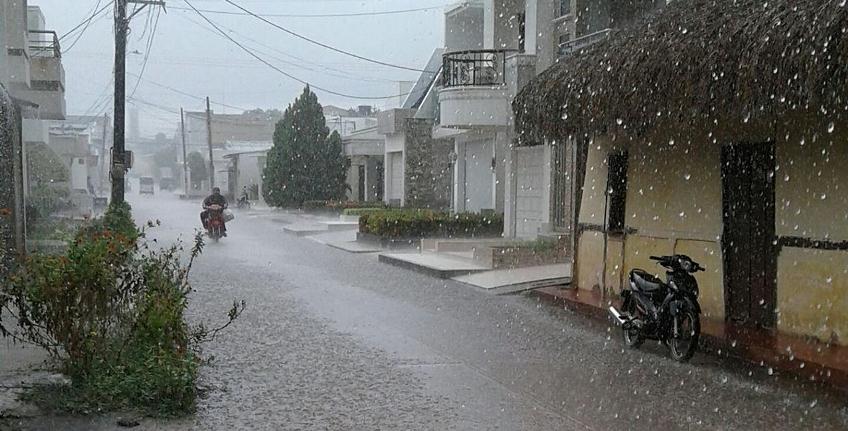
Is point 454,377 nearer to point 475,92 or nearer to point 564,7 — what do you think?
point 564,7

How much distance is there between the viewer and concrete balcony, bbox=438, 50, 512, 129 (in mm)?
21250

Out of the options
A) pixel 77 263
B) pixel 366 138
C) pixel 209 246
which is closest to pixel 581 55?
pixel 77 263

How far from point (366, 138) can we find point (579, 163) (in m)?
31.8

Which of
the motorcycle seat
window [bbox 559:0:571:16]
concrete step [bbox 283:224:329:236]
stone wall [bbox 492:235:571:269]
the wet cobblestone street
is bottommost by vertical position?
the wet cobblestone street

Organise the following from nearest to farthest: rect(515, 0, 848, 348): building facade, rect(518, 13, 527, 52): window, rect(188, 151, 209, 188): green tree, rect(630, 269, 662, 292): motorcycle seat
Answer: rect(515, 0, 848, 348): building facade < rect(630, 269, 662, 292): motorcycle seat < rect(518, 13, 527, 52): window < rect(188, 151, 209, 188): green tree

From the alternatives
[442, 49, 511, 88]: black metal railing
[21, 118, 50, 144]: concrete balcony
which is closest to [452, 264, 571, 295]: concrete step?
[442, 49, 511, 88]: black metal railing

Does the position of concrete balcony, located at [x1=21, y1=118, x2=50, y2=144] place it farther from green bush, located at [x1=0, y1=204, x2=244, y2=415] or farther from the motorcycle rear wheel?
the motorcycle rear wheel

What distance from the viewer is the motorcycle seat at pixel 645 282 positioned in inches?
373

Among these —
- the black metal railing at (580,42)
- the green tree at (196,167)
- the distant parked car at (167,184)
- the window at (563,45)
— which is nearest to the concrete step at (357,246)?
the window at (563,45)

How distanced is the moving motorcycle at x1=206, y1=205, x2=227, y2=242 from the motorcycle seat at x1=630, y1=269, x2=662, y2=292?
1806cm

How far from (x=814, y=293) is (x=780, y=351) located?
0.84 meters

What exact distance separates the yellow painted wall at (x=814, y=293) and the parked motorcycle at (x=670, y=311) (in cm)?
102

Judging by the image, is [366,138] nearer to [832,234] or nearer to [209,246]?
[209,246]

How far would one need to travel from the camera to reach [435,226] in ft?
78.7
